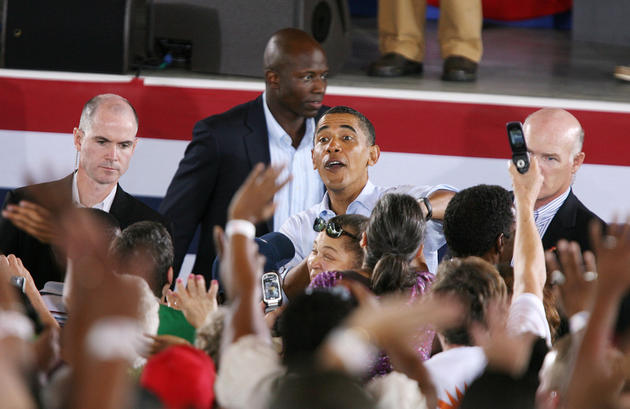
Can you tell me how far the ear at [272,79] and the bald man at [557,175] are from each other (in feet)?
3.08

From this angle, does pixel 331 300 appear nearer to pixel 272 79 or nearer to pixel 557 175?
pixel 557 175

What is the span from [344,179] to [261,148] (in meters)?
0.53

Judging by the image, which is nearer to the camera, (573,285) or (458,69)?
(573,285)

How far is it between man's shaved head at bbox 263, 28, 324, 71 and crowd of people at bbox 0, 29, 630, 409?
395 millimetres

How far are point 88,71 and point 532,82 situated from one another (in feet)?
6.10

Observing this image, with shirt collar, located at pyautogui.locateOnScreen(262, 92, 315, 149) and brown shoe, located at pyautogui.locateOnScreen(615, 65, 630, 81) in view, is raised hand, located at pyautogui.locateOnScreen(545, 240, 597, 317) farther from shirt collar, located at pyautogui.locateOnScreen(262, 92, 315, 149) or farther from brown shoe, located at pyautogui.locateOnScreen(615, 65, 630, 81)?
brown shoe, located at pyautogui.locateOnScreen(615, 65, 630, 81)

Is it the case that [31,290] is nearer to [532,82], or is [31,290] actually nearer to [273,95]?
[273,95]

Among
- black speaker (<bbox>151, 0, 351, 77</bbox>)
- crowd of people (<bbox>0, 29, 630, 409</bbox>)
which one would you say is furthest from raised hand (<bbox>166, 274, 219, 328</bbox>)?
black speaker (<bbox>151, 0, 351, 77</bbox>)

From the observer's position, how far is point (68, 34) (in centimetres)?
408

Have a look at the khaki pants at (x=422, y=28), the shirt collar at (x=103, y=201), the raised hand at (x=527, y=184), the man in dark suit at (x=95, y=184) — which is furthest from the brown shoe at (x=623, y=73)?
the shirt collar at (x=103, y=201)

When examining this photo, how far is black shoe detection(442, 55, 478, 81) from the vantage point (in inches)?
164

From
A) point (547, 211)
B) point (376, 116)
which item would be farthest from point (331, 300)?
point (376, 116)

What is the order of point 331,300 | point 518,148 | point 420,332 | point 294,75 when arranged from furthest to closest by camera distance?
point 294,75 < point 518,148 < point 420,332 < point 331,300

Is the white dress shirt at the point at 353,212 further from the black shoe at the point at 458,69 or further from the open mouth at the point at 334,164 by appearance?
the black shoe at the point at 458,69
